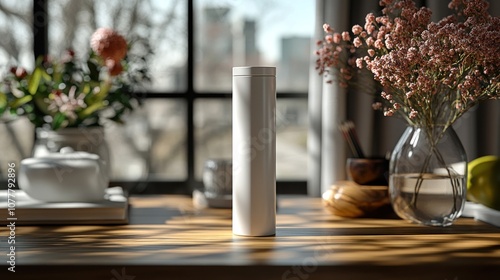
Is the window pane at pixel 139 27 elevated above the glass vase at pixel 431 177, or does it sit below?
above

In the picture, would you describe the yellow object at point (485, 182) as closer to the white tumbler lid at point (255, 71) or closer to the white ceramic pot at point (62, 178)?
the white tumbler lid at point (255, 71)

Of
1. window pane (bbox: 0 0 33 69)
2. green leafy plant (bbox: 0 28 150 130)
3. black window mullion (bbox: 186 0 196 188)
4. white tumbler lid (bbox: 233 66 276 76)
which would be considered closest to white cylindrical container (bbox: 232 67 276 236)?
white tumbler lid (bbox: 233 66 276 76)

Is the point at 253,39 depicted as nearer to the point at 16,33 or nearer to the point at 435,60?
the point at 16,33

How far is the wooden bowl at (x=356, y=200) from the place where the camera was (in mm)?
1496

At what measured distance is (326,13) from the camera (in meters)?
1.84

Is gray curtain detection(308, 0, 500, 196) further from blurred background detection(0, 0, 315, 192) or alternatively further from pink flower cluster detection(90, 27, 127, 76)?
pink flower cluster detection(90, 27, 127, 76)

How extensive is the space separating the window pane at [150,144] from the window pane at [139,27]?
0.09 metres

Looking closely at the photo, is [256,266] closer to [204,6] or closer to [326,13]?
[326,13]

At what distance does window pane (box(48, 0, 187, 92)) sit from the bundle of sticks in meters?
0.56

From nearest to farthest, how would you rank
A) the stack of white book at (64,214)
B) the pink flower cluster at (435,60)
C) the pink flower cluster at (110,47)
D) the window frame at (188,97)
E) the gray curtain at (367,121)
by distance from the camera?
the pink flower cluster at (435,60) < the stack of white book at (64,214) < the pink flower cluster at (110,47) < the gray curtain at (367,121) < the window frame at (188,97)

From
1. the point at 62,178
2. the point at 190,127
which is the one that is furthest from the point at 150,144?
the point at 62,178

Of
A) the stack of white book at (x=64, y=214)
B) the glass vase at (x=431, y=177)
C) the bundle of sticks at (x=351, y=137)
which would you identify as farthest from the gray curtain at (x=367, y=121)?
the stack of white book at (x=64, y=214)

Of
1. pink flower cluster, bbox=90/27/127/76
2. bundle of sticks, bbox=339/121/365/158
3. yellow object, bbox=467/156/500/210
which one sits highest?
pink flower cluster, bbox=90/27/127/76

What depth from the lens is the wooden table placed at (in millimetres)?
1056
